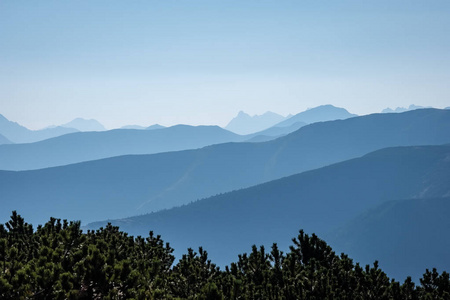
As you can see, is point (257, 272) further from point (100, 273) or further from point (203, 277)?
point (100, 273)

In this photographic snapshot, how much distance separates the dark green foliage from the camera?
648 inches

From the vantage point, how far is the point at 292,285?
23406 mm

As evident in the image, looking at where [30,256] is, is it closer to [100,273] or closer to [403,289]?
[100,273]

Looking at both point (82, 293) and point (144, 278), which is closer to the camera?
point (82, 293)

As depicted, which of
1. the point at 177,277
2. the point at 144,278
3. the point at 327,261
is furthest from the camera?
the point at 327,261

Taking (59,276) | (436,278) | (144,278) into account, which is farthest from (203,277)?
(436,278)

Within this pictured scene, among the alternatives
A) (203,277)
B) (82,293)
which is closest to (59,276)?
(82,293)

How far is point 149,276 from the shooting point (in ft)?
68.8

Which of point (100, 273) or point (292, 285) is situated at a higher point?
point (100, 273)

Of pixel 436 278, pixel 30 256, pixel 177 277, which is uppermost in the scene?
pixel 30 256

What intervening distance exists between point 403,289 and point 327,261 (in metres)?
10.4

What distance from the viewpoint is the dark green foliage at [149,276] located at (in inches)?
648

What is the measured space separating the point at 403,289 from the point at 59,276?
55.2 ft

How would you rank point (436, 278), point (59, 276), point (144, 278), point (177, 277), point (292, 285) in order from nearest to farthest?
point (59, 276), point (144, 278), point (292, 285), point (177, 277), point (436, 278)
